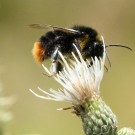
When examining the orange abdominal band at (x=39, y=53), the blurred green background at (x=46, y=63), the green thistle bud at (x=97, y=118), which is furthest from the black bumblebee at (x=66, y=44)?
the blurred green background at (x=46, y=63)

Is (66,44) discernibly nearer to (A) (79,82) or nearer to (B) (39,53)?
(B) (39,53)

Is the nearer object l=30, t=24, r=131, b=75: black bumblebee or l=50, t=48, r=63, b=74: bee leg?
l=50, t=48, r=63, b=74: bee leg

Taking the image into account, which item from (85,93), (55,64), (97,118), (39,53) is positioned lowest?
(97,118)

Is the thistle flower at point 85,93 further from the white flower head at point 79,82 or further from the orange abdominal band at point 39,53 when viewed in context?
the orange abdominal band at point 39,53

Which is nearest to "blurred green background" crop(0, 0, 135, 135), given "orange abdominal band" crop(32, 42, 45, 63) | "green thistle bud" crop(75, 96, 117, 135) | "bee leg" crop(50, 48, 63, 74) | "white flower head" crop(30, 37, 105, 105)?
"orange abdominal band" crop(32, 42, 45, 63)

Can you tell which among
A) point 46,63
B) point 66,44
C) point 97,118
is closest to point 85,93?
point 97,118

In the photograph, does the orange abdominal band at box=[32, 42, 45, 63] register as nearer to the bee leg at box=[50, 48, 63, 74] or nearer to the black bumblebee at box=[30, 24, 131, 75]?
the black bumblebee at box=[30, 24, 131, 75]
